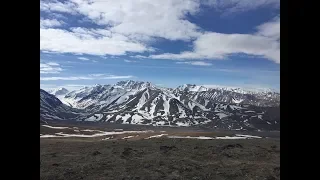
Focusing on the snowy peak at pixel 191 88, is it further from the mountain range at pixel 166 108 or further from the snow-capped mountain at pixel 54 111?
the snow-capped mountain at pixel 54 111

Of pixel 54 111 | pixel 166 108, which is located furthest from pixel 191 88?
pixel 54 111

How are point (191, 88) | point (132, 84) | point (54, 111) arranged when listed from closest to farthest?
point (54, 111) < point (191, 88) < point (132, 84)

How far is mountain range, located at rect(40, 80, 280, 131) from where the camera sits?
97.8m

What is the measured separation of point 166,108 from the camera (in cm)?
11769

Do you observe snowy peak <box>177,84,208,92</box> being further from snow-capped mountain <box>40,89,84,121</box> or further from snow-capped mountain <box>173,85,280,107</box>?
snow-capped mountain <box>40,89,84,121</box>

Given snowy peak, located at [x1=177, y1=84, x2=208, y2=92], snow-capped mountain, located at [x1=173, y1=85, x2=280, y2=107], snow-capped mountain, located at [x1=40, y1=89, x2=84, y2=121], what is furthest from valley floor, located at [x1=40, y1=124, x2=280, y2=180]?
snowy peak, located at [x1=177, y1=84, x2=208, y2=92]

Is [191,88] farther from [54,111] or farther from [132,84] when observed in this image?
[54,111]

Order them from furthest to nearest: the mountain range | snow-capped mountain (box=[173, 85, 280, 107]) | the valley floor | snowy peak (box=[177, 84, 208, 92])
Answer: snowy peak (box=[177, 84, 208, 92]), snow-capped mountain (box=[173, 85, 280, 107]), the mountain range, the valley floor
